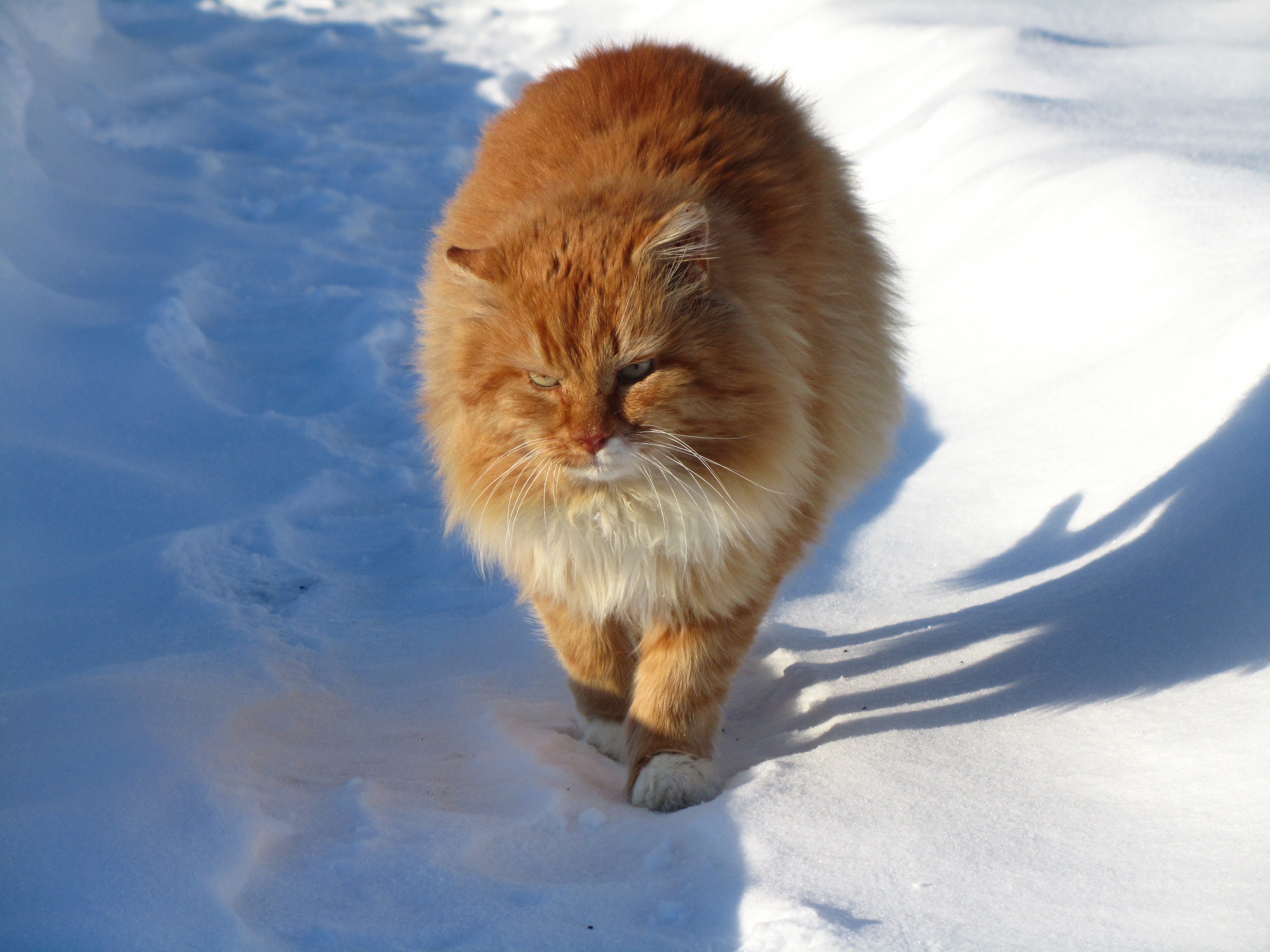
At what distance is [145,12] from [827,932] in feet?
26.7

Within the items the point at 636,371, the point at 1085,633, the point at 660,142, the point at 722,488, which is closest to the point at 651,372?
the point at 636,371

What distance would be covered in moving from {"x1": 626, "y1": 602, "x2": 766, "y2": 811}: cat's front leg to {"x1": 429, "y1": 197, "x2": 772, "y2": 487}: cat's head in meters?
0.42

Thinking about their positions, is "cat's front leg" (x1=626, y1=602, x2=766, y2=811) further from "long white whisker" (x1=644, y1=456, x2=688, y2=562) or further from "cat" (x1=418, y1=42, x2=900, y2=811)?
"long white whisker" (x1=644, y1=456, x2=688, y2=562)

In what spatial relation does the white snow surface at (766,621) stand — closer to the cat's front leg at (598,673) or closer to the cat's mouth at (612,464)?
the cat's front leg at (598,673)

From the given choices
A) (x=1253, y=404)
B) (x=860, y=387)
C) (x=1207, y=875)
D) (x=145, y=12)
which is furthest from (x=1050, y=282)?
(x=145, y=12)

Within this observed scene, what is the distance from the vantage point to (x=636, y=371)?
1.74m

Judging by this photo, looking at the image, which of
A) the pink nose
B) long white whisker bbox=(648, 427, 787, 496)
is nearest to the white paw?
long white whisker bbox=(648, 427, 787, 496)

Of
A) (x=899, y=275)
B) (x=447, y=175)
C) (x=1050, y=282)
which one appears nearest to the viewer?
(x=899, y=275)

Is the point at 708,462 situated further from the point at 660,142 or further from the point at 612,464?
the point at 660,142

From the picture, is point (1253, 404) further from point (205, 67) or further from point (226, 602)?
point (205, 67)

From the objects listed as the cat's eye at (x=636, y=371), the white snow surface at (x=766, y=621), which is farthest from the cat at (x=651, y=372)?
the white snow surface at (x=766, y=621)

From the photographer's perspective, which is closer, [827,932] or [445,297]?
[827,932]

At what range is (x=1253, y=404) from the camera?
2.40m

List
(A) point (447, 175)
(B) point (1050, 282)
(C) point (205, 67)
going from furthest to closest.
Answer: (C) point (205, 67) → (A) point (447, 175) → (B) point (1050, 282)
